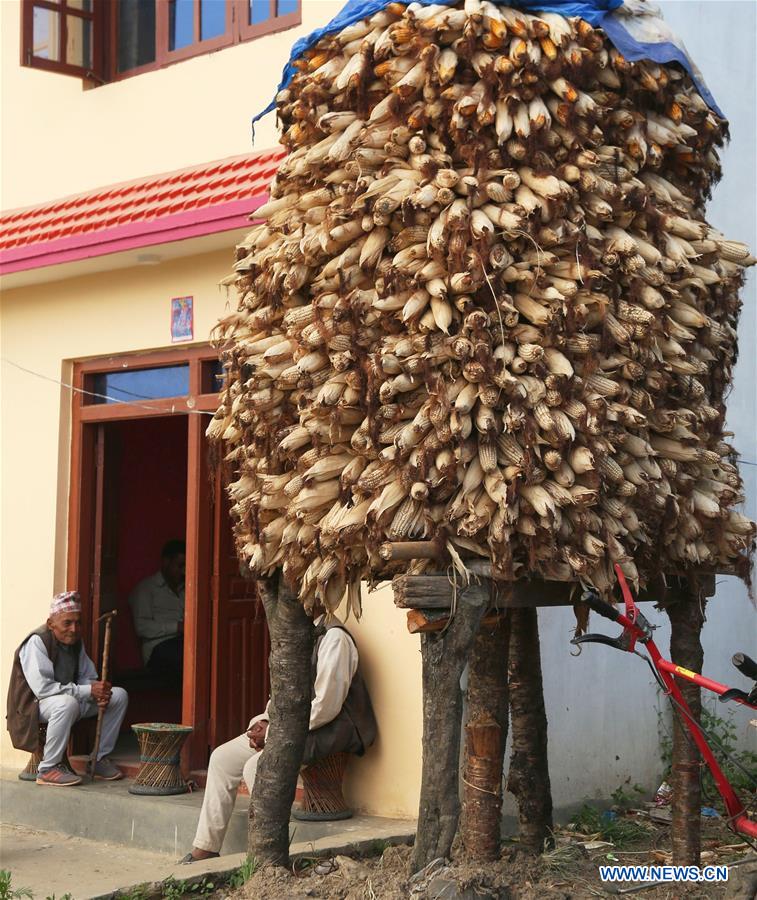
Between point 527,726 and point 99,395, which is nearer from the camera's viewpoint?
point 527,726

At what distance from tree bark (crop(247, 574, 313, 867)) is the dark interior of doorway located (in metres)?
4.78

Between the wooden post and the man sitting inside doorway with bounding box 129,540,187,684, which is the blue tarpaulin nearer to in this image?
the wooden post

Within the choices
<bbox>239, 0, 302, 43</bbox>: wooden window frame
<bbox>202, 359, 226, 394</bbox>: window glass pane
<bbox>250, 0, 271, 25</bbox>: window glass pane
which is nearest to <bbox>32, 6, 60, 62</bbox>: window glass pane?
<bbox>239, 0, 302, 43</bbox>: wooden window frame

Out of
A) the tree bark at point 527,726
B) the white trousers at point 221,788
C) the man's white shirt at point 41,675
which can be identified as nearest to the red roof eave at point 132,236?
the man's white shirt at point 41,675

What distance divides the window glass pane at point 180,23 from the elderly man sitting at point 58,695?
376 centimetres

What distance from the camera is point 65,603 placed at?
8.24 meters

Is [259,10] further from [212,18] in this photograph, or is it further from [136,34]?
[136,34]

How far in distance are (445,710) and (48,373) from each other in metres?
5.45

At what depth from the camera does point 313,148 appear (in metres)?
4.76

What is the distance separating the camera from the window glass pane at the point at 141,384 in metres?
8.25

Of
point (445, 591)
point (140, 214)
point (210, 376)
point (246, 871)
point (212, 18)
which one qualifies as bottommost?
point (246, 871)

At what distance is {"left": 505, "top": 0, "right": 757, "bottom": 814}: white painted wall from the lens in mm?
7195

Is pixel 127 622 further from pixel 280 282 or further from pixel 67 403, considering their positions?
pixel 280 282

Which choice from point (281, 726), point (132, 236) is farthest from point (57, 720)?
point (281, 726)
